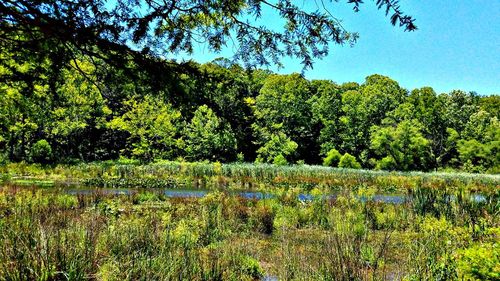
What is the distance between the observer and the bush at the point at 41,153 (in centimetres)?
2778

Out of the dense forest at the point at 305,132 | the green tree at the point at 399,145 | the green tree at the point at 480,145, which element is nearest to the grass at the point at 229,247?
the dense forest at the point at 305,132

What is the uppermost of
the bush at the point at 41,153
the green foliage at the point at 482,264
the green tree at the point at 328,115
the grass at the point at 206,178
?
the green tree at the point at 328,115

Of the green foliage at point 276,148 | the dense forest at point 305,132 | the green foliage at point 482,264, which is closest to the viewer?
the green foliage at point 482,264

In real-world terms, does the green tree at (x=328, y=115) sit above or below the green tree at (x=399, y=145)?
above

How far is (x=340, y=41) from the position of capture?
8.79 feet

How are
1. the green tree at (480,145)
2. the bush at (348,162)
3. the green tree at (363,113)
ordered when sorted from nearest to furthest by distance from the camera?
the bush at (348,162) → the green tree at (480,145) → the green tree at (363,113)

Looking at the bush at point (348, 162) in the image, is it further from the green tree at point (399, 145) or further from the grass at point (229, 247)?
the grass at point (229, 247)

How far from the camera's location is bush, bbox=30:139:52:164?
27.8 metres

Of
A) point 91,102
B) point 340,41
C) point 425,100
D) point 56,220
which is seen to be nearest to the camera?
point 340,41

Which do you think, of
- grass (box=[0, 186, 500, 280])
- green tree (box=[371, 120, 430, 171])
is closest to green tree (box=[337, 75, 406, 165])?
green tree (box=[371, 120, 430, 171])

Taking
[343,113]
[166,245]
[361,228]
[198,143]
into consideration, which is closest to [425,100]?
[343,113]

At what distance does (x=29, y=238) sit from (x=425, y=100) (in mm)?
45455

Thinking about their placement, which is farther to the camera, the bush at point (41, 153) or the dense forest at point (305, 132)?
the dense forest at point (305, 132)

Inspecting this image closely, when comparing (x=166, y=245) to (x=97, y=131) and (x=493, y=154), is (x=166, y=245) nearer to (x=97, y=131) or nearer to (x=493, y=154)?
(x=97, y=131)
